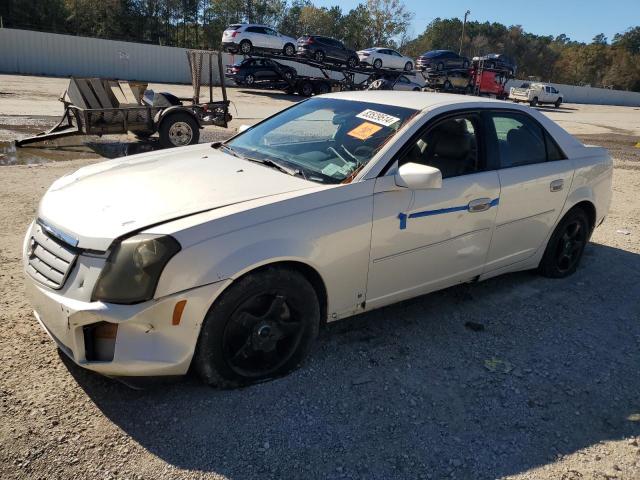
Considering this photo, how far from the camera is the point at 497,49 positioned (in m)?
89.4

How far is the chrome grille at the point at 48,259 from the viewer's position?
251 cm

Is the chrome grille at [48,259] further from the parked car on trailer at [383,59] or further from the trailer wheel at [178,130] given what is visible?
the parked car on trailer at [383,59]

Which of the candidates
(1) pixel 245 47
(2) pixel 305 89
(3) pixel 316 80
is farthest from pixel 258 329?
(3) pixel 316 80

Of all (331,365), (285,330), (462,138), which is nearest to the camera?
(285,330)

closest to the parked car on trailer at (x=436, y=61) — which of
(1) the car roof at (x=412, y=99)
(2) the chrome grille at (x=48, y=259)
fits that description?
(1) the car roof at (x=412, y=99)

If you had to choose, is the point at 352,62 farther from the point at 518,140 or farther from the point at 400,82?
the point at 518,140

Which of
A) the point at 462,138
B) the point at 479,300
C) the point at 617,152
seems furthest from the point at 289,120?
the point at 617,152

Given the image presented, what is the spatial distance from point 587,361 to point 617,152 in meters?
13.3

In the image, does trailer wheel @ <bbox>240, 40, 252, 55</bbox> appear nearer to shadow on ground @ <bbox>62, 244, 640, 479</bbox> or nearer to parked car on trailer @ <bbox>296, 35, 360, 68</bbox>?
parked car on trailer @ <bbox>296, 35, 360, 68</bbox>

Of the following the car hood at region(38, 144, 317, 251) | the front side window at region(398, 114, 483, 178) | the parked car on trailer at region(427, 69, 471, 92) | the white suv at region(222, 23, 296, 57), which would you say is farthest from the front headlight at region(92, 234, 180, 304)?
the parked car on trailer at region(427, 69, 471, 92)

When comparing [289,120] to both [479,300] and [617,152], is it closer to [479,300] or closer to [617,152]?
[479,300]

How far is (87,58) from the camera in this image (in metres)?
30.2

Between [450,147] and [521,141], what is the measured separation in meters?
0.88

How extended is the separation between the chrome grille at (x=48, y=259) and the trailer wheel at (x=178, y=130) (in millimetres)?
7612
